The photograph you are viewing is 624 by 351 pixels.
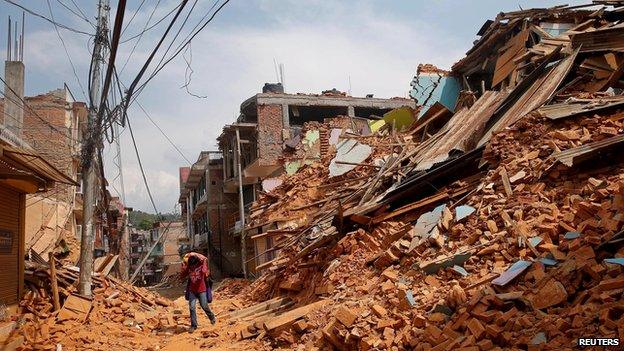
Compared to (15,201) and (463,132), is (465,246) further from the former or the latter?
(15,201)

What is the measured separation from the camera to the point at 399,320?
548cm

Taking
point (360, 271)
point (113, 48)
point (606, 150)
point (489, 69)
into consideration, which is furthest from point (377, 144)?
point (113, 48)

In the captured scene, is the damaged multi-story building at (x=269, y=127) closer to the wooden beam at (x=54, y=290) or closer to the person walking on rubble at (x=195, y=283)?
the wooden beam at (x=54, y=290)

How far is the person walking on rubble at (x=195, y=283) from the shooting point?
8.88 metres

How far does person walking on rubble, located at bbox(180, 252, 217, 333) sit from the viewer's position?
8875 millimetres

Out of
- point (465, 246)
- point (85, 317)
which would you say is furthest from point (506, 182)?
point (85, 317)

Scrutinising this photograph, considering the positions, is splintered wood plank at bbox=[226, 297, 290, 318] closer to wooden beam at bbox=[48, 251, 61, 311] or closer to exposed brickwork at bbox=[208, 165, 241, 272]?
wooden beam at bbox=[48, 251, 61, 311]

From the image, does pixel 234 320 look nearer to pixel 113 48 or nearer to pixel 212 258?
pixel 113 48

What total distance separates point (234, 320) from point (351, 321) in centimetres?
425

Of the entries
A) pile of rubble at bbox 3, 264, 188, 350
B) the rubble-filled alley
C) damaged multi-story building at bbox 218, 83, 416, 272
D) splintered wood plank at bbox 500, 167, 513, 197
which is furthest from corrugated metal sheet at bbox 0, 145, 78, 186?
damaged multi-story building at bbox 218, 83, 416, 272

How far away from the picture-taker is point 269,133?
24.7 metres

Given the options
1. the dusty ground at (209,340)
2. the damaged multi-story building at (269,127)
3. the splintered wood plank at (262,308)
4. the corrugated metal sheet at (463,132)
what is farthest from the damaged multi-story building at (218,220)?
the corrugated metal sheet at (463,132)

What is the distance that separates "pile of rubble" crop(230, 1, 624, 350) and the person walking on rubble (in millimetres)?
980

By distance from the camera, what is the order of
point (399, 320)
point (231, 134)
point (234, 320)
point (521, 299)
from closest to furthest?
point (521, 299) → point (399, 320) → point (234, 320) → point (231, 134)
